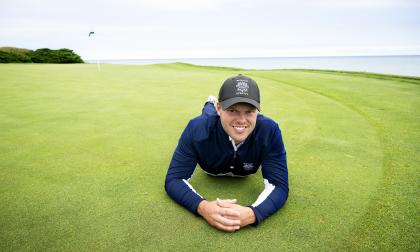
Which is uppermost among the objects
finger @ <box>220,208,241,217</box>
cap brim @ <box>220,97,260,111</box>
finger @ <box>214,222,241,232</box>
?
cap brim @ <box>220,97,260,111</box>

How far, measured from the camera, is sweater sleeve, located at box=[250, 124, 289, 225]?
6.99 feet

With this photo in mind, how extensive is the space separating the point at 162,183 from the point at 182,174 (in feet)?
1.19

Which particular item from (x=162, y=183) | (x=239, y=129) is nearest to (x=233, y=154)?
(x=239, y=129)

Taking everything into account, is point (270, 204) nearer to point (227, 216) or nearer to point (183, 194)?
point (227, 216)

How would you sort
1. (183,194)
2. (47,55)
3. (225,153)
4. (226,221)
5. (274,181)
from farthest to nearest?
(47,55)
(225,153)
(274,181)
(183,194)
(226,221)

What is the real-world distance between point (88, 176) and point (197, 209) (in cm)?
129

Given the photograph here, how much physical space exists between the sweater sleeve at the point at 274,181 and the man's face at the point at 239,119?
0.92ft

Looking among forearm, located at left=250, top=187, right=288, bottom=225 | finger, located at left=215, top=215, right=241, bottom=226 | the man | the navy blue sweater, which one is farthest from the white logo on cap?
finger, located at left=215, top=215, right=241, bottom=226

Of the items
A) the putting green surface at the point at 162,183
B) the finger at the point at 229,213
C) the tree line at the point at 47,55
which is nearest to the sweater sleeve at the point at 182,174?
the putting green surface at the point at 162,183

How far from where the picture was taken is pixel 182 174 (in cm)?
242

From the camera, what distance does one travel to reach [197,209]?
7.02 feet

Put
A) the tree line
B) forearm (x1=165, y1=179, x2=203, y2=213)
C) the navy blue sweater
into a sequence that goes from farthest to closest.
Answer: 1. the tree line
2. the navy blue sweater
3. forearm (x1=165, y1=179, x2=203, y2=213)

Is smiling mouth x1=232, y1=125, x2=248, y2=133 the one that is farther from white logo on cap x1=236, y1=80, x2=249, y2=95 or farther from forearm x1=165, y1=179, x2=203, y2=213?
forearm x1=165, y1=179, x2=203, y2=213

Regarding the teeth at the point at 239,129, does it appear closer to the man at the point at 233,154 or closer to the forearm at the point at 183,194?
the man at the point at 233,154
